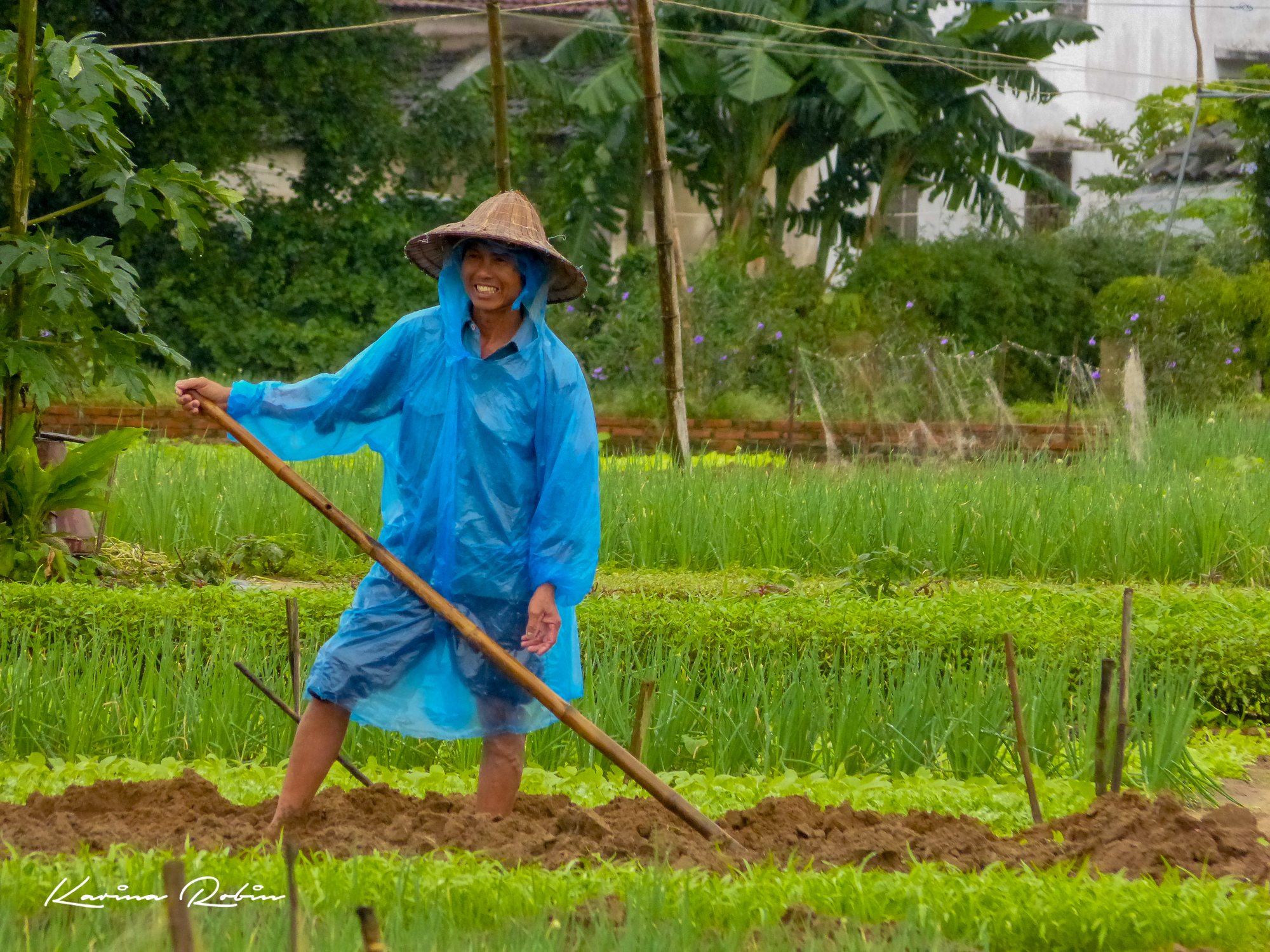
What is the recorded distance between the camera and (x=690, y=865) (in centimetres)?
322

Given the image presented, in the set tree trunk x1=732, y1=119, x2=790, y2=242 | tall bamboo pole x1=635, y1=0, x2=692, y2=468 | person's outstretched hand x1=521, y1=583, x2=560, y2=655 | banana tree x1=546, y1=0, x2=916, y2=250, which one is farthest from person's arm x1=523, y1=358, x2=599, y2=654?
tree trunk x1=732, y1=119, x2=790, y2=242

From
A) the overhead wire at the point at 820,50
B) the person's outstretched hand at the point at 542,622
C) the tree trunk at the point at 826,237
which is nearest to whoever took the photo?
the person's outstretched hand at the point at 542,622

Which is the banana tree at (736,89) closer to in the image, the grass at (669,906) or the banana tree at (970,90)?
the banana tree at (970,90)

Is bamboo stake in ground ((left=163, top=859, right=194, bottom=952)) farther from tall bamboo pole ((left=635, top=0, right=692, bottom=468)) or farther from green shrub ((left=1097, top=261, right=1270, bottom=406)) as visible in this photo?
green shrub ((left=1097, top=261, right=1270, bottom=406))

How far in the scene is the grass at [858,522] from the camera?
767cm

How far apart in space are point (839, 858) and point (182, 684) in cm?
223

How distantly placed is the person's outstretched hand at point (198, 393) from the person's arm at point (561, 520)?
2.64ft

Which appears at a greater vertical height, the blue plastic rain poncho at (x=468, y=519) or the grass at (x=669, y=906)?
the blue plastic rain poncho at (x=468, y=519)

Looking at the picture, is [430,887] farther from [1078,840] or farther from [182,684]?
[182,684]

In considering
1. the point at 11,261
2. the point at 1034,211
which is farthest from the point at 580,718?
the point at 1034,211

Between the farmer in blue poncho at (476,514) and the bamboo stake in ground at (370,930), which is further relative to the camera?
the farmer in blue poncho at (476,514)

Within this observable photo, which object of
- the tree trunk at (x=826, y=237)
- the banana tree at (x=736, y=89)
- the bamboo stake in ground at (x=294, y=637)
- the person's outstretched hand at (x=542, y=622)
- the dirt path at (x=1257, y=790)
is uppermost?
the banana tree at (x=736, y=89)

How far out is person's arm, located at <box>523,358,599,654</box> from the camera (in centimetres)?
361

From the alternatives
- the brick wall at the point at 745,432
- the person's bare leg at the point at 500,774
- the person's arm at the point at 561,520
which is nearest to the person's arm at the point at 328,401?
the person's arm at the point at 561,520
